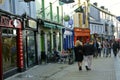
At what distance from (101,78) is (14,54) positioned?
19.4 ft

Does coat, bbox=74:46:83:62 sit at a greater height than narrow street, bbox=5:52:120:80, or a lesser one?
greater

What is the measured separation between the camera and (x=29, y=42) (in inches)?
1024

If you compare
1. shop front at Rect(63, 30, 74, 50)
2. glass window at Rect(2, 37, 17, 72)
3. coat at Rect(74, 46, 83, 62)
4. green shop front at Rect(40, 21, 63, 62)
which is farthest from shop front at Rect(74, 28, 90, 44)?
glass window at Rect(2, 37, 17, 72)

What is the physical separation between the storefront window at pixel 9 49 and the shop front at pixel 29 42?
1819 millimetres

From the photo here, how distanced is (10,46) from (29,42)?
487 centimetres

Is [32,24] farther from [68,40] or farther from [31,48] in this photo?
[68,40]

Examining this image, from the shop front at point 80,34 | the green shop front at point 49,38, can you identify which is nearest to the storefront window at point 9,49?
the green shop front at point 49,38

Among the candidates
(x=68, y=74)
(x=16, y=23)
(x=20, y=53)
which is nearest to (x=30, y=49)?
(x=20, y=53)

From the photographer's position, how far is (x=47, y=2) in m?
32.3

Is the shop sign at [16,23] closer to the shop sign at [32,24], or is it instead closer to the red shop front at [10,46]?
the red shop front at [10,46]

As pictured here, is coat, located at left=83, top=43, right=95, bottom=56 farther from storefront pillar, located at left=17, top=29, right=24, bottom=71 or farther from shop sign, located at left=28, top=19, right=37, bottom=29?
shop sign, located at left=28, top=19, right=37, bottom=29

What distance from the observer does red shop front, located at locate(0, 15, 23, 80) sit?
19281mm

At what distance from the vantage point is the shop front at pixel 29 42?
24141 mm

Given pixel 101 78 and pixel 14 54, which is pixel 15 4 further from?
pixel 101 78
